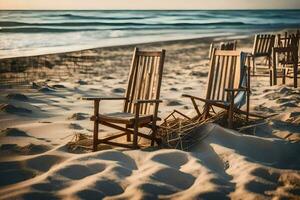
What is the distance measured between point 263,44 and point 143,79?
5882mm

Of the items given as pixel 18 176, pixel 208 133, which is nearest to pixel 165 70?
pixel 208 133

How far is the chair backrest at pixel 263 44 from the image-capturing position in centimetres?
1022

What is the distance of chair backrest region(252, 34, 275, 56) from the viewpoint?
33.5ft

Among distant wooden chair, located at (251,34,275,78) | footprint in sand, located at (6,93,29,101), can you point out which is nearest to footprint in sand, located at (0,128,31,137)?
footprint in sand, located at (6,93,29,101)

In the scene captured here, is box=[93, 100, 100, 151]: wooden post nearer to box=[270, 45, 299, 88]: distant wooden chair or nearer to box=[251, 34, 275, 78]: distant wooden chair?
box=[270, 45, 299, 88]: distant wooden chair

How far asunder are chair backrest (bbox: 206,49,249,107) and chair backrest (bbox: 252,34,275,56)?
469 centimetres

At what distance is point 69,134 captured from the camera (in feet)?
18.1

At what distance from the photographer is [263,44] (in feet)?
33.9

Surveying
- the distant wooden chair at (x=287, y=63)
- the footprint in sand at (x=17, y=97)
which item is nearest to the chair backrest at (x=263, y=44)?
the distant wooden chair at (x=287, y=63)

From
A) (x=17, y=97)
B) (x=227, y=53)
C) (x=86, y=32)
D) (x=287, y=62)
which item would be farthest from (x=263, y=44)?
(x=86, y=32)

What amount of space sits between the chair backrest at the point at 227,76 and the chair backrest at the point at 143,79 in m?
0.86

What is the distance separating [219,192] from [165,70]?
9.28m

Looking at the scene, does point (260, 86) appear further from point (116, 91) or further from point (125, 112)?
point (125, 112)

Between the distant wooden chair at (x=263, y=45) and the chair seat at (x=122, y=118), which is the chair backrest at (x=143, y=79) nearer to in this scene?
the chair seat at (x=122, y=118)
